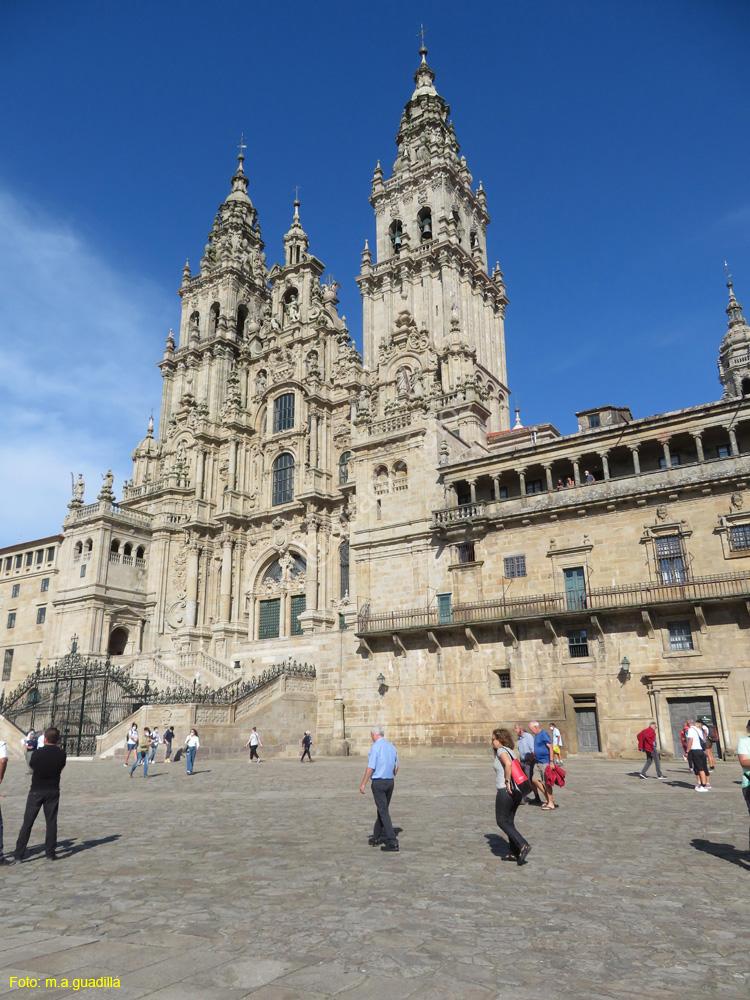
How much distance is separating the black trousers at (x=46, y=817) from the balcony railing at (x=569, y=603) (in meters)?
19.9

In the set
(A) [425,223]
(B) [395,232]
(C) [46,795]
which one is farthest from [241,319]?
(C) [46,795]

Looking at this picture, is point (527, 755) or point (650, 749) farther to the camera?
point (650, 749)

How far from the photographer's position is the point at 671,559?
83.8 ft

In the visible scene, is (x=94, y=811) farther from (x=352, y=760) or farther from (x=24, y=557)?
(x=24, y=557)

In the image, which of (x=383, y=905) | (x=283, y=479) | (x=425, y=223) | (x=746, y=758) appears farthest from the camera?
(x=283, y=479)

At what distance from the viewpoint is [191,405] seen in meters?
54.9

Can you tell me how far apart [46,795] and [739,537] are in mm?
22965

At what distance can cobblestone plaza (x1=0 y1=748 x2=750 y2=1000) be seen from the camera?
4887 mm

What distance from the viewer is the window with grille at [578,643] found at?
25969 millimetres

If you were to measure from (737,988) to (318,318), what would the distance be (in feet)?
166

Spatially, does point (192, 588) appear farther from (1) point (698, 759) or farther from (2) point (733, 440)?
(1) point (698, 759)

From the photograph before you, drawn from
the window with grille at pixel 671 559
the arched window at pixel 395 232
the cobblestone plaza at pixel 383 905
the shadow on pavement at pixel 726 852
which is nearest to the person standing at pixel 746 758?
the shadow on pavement at pixel 726 852

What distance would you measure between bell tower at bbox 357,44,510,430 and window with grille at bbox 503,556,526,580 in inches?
610

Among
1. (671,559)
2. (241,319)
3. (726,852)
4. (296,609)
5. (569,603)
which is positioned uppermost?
(241,319)
